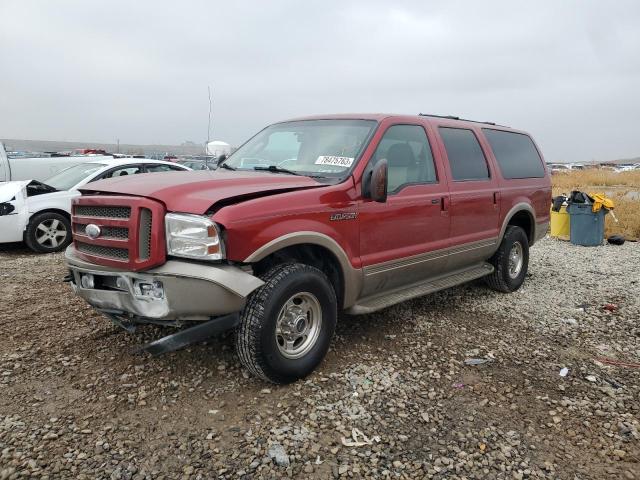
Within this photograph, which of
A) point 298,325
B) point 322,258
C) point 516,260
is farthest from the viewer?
point 516,260

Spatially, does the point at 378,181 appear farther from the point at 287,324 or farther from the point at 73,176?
the point at 73,176

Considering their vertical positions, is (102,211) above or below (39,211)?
above

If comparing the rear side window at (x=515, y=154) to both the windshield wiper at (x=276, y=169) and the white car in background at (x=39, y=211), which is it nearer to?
the windshield wiper at (x=276, y=169)

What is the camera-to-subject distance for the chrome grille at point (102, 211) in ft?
10.3

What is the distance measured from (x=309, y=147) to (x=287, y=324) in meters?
1.57

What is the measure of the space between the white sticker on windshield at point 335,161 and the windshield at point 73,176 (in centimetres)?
549

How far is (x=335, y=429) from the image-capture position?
294 cm

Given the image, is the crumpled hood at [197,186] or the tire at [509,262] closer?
the crumpled hood at [197,186]

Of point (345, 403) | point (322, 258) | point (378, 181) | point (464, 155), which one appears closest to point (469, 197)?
point (464, 155)

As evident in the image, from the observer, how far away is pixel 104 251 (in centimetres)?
328

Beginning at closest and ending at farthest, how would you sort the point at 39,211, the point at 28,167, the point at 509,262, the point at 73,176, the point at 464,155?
the point at 464,155 → the point at 509,262 → the point at 39,211 → the point at 73,176 → the point at 28,167

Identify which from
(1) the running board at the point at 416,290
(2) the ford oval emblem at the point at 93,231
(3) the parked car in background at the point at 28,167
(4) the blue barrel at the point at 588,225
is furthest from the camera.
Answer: (3) the parked car in background at the point at 28,167

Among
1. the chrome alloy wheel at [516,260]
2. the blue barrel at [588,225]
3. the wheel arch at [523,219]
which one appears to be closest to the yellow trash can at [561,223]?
the blue barrel at [588,225]

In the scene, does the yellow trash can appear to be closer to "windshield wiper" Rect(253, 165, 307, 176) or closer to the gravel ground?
the gravel ground
